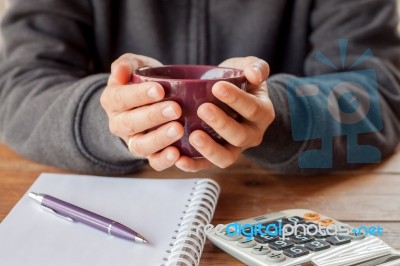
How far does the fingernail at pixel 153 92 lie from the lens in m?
0.50

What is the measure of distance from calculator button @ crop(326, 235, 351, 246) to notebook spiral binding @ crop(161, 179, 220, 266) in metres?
0.11

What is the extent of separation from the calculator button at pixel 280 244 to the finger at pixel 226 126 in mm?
117

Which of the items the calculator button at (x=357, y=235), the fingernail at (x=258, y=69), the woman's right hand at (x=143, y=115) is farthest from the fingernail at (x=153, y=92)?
the calculator button at (x=357, y=235)

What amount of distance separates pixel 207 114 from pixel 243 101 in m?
0.04

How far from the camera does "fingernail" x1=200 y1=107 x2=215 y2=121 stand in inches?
19.5

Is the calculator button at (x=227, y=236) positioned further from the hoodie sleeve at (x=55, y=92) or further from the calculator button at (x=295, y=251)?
the hoodie sleeve at (x=55, y=92)

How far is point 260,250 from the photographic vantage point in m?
0.46

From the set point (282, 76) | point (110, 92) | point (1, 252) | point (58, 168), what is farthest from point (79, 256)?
point (282, 76)

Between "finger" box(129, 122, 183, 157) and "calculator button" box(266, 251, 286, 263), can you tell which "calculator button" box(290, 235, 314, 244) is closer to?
"calculator button" box(266, 251, 286, 263)

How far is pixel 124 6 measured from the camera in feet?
3.18

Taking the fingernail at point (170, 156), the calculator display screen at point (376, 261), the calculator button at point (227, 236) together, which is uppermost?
the fingernail at point (170, 156)

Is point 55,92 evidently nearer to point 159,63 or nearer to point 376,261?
point 159,63

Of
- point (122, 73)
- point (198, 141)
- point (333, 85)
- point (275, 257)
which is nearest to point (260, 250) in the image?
point (275, 257)

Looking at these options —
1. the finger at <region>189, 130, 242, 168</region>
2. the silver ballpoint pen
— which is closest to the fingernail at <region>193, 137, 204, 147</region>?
the finger at <region>189, 130, 242, 168</region>
